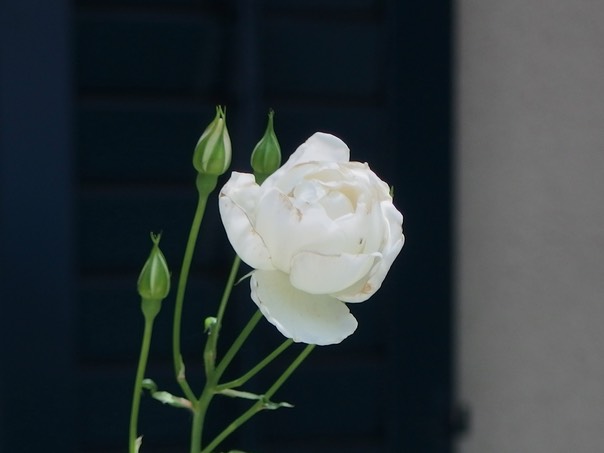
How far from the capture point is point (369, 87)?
5.86ft

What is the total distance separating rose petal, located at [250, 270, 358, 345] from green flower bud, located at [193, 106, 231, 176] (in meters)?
0.08

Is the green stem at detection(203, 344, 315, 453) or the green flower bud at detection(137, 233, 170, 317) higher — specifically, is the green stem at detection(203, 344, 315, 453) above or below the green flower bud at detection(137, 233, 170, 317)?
below

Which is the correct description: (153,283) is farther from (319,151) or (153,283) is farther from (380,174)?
(380,174)

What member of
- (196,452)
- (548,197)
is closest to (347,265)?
(196,452)

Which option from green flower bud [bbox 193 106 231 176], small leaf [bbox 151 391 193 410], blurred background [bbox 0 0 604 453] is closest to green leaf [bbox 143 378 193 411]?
small leaf [bbox 151 391 193 410]

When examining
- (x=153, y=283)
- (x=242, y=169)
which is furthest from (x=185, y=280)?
(x=242, y=169)

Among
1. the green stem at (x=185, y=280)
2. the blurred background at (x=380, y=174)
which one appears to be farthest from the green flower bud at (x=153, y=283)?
the blurred background at (x=380, y=174)

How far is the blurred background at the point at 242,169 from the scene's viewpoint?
171 centimetres

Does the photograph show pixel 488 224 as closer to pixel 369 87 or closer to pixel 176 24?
pixel 369 87

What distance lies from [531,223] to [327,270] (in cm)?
131

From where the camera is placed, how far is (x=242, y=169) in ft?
5.63

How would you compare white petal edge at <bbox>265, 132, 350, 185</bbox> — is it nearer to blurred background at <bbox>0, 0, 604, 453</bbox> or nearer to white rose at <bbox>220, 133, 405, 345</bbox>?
white rose at <bbox>220, 133, 405, 345</bbox>

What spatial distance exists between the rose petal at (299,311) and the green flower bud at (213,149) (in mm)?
83

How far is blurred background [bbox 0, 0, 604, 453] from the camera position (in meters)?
1.65
